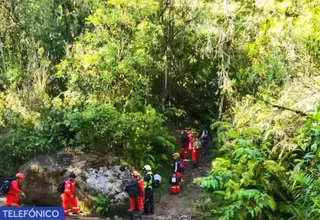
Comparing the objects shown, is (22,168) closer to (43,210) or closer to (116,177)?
(116,177)

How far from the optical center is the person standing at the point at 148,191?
12609mm

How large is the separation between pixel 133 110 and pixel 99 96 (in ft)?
4.33

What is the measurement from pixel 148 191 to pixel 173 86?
817 cm

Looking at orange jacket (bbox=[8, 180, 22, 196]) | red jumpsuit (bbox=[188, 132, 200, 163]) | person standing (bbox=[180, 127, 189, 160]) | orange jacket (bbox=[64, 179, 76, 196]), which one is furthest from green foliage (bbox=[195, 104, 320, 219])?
person standing (bbox=[180, 127, 189, 160])

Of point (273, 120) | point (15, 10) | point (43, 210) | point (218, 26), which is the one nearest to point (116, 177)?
point (273, 120)

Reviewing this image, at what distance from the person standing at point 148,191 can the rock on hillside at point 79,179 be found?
589mm

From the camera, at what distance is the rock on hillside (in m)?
13.0

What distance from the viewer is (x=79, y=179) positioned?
1336cm

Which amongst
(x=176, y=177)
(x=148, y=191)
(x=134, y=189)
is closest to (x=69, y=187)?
(x=134, y=189)

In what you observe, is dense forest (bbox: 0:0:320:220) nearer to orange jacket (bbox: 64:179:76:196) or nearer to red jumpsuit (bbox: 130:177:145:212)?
red jumpsuit (bbox: 130:177:145:212)

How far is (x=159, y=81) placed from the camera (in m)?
19.2

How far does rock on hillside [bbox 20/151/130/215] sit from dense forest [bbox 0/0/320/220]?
0.57 meters

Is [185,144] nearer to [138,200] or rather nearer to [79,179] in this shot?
[79,179]

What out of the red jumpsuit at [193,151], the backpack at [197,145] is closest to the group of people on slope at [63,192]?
the red jumpsuit at [193,151]
